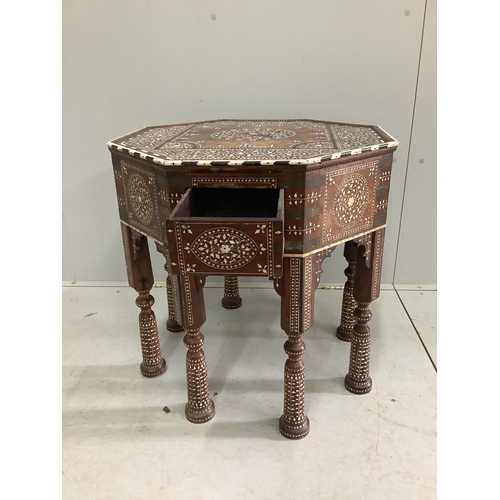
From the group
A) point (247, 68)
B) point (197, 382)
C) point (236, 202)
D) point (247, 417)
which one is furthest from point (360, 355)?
point (247, 68)

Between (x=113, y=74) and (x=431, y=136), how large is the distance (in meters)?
1.43

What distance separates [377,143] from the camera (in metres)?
1.27

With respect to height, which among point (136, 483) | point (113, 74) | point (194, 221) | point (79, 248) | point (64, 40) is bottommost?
point (136, 483)

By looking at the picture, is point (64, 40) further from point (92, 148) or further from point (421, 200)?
point (421, 200)

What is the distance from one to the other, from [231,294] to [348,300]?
59 cm

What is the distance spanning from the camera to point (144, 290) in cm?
157

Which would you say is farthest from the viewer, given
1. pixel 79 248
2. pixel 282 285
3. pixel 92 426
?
pixel 79 248

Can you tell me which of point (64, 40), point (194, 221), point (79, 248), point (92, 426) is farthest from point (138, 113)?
point (92, 426)

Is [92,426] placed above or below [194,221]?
below

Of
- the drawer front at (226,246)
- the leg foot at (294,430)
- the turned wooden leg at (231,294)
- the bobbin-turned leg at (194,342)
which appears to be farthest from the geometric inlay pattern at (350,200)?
the turned wooden leg at (231,294)

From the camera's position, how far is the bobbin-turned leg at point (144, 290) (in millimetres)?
1506

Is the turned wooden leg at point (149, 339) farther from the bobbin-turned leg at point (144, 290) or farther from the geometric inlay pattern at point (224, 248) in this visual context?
the geometric inlay pattern at point (224, 248)

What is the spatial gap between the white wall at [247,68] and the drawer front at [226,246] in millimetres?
1039

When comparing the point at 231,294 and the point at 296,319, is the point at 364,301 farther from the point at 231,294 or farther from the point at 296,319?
the point at 231,294
